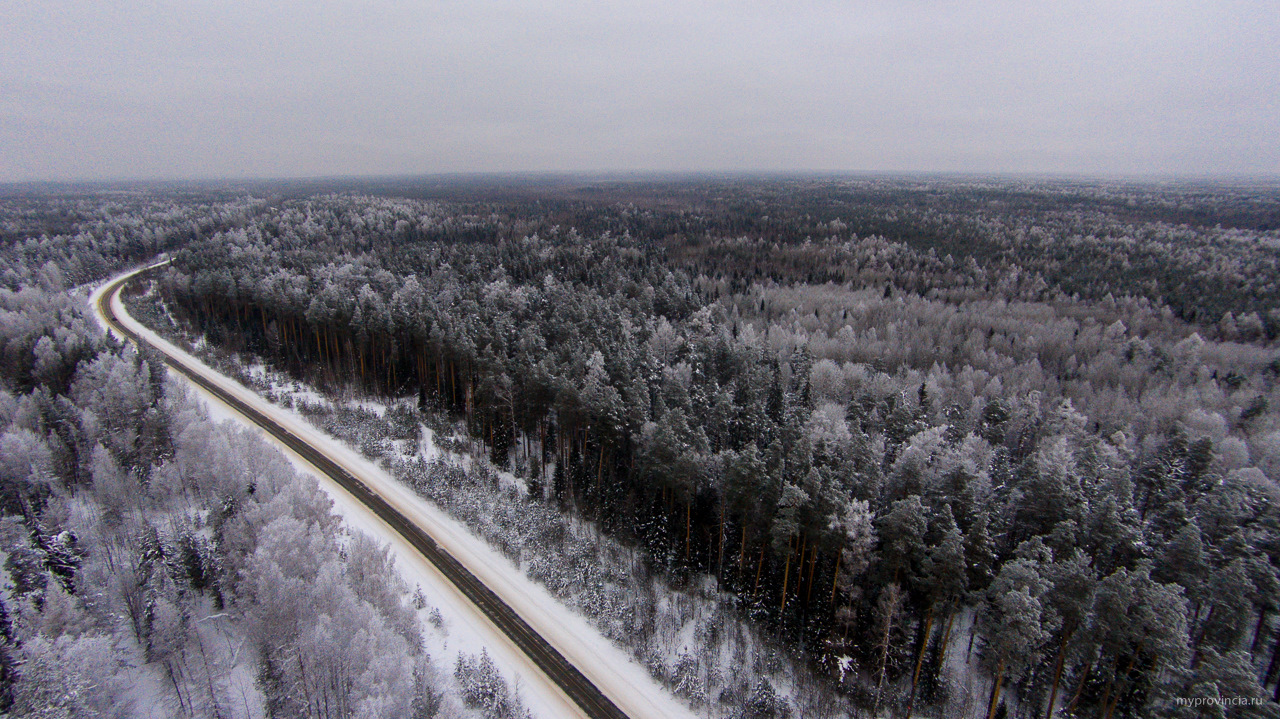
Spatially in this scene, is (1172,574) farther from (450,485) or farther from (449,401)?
(449,401)

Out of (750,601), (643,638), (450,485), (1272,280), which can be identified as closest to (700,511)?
(750,601)

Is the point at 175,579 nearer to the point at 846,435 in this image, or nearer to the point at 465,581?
the point at 465,581

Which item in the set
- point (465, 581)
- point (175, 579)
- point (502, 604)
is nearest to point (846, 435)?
point (502, 604)

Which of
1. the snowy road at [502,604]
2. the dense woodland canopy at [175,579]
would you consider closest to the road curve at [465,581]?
the snowy road at [502,604]

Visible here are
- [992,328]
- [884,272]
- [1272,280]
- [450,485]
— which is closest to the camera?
[450,485]

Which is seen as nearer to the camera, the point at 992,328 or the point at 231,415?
the point at 231,415

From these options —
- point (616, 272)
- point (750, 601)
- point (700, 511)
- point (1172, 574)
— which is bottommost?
point (750, 601)

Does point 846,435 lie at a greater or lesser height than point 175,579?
greater
